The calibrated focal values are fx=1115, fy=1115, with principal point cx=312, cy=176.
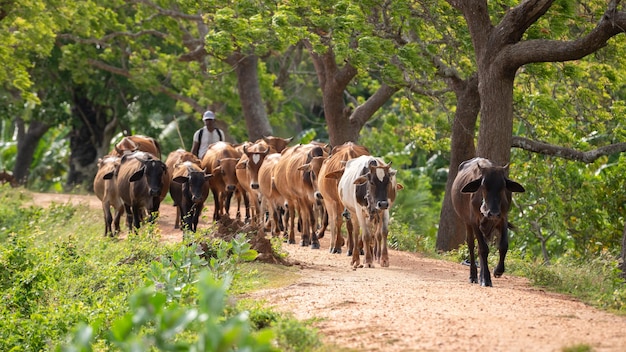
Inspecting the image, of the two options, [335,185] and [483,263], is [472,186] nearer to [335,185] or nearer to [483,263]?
[483,263]

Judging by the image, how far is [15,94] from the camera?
117 feet

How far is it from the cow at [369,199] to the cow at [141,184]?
12.5ft

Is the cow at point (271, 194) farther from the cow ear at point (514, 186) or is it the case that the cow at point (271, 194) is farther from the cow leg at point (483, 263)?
the cow ear at point (514, 186)

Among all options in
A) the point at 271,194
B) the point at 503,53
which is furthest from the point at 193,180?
the point at 503,53

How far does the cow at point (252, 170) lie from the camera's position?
67.6 ft

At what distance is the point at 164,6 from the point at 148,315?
2308 cm

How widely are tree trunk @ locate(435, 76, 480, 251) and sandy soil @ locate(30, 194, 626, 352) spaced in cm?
446

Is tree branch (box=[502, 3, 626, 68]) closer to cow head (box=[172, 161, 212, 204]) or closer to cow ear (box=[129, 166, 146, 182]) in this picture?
cow head (box=[172, 161, 212, 204])

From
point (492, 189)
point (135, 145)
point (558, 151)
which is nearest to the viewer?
point (492, 189)

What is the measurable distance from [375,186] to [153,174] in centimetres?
514

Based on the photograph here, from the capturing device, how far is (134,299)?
6.00 m

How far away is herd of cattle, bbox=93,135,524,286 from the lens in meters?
13.2

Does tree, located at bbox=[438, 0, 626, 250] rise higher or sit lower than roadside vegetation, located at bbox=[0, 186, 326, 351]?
higher

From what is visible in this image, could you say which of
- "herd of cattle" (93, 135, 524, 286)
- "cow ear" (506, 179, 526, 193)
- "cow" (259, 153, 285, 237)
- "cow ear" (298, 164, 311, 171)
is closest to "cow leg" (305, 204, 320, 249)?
"herd of cattle" (93, 135, 524, 286)
